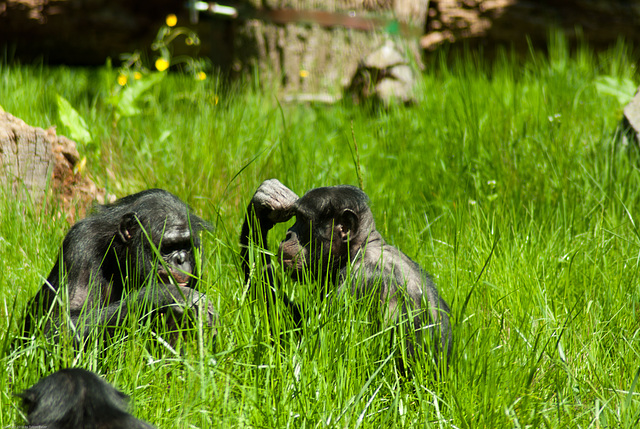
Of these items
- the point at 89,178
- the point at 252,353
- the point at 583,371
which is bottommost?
the point at 583,371

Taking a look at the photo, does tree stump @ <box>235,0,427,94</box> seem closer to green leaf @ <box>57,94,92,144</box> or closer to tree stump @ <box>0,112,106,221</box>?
green leaf @ <box>57,94,92,144</box>

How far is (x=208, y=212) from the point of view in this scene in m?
4.55

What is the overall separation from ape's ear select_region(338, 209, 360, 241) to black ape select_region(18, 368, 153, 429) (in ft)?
5.19

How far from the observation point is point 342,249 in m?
3.56

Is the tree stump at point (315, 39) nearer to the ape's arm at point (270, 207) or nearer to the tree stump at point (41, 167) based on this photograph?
the tree stump at point (41, 167)

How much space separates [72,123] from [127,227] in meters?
2.13

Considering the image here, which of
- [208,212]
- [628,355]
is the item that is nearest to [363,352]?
[628,355]

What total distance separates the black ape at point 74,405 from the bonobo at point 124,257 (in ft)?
3.08

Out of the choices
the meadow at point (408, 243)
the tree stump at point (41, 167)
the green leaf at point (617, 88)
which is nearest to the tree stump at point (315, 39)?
the meadow at point (408, 243)

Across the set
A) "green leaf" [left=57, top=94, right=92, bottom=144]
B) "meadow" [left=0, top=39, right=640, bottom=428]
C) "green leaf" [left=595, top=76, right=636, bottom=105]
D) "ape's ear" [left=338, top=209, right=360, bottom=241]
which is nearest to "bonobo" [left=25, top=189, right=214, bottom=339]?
"meadow" [left=0, top=39, right=640, bottom=428]

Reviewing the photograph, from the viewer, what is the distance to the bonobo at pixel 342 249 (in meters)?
3.26

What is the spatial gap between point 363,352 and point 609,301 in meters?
1.46

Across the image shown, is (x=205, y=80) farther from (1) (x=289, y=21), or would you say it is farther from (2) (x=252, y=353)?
(2) (x=252, y=353)

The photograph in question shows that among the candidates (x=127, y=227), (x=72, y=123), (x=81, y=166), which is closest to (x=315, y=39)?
(x=72, y=123)
